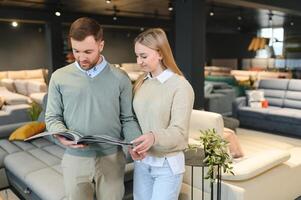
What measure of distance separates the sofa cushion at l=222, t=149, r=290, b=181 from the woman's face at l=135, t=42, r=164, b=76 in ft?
3.51

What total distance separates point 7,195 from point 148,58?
102 inches

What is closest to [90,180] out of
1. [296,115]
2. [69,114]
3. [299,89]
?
[69,114]

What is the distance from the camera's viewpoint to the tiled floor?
A: 3.24 meters

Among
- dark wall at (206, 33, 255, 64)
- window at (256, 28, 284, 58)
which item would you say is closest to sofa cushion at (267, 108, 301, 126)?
window at (256, 28, 284, 58)

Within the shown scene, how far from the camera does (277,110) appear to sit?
5.86 m

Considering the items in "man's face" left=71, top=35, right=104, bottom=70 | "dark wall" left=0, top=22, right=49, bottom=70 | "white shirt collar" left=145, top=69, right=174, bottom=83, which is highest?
"dark wall" left=0, top=22, right=49, bottom=70

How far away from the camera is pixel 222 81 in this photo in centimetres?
773

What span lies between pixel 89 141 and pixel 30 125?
2.60 m

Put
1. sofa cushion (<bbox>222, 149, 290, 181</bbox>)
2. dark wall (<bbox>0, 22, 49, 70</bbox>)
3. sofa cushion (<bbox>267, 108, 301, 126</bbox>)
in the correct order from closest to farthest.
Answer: sofa cushion (<bbox>222, 149, 290, 181</bbox>) < sofa cushion (<bbox>267, 108, 301, 126</bbox>) < dark wall (<bbox>0, 22, 49, 70</bbox>)

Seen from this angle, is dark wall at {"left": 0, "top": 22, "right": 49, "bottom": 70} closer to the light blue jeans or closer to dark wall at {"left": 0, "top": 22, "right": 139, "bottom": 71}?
dark wall at {"left": 0, "top": 22, "right": 139, "bottom": 71}

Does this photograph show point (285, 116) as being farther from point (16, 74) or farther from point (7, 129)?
point (16, 74)

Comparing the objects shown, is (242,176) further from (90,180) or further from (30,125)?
(30,125)

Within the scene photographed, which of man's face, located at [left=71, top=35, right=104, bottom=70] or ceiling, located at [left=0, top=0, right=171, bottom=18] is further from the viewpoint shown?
ceiling, located at [left=0, top=0, right=171, bottom=18]

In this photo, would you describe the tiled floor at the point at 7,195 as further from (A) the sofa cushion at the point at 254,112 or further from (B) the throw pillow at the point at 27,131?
(A) the sofa cushion at the point at 254,112
